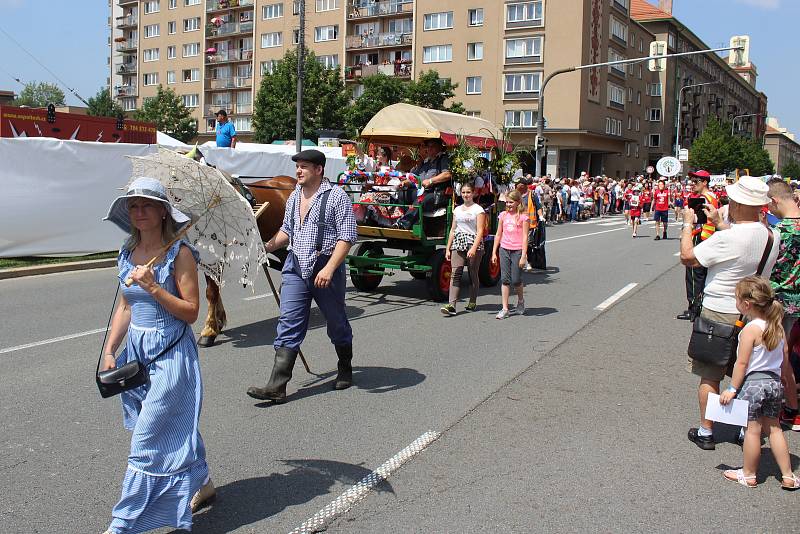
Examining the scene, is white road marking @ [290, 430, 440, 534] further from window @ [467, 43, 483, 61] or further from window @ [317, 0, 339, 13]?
window @ [317, 0, 339, 13]

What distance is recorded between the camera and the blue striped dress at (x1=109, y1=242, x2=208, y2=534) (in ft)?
11.0

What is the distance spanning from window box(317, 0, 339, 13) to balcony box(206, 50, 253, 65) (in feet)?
29.2

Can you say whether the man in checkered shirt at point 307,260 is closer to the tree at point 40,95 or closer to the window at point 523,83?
the window at point 523,83

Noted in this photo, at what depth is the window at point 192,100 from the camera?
7900 cm

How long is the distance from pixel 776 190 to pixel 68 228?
38.7ft

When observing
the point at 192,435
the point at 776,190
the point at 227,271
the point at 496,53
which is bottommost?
the point at 192,435

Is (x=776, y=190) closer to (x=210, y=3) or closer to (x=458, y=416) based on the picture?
(x=458, y=416)

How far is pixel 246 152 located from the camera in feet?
59.2

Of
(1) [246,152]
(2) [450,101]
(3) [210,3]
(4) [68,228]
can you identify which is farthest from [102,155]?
(3) [210,3]

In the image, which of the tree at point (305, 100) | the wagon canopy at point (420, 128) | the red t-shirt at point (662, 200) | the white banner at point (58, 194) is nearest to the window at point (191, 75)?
the tree at point (305, 100)

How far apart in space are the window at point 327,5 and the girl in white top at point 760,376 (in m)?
67.4

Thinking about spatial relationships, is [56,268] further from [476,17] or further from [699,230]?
[476,17]

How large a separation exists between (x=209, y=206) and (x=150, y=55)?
85052 millimetres

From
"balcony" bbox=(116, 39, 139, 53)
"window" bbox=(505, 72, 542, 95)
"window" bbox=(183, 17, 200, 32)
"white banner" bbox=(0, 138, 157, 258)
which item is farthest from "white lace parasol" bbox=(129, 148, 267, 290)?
"balcony" bbox=(116, 39, 139, 53)
